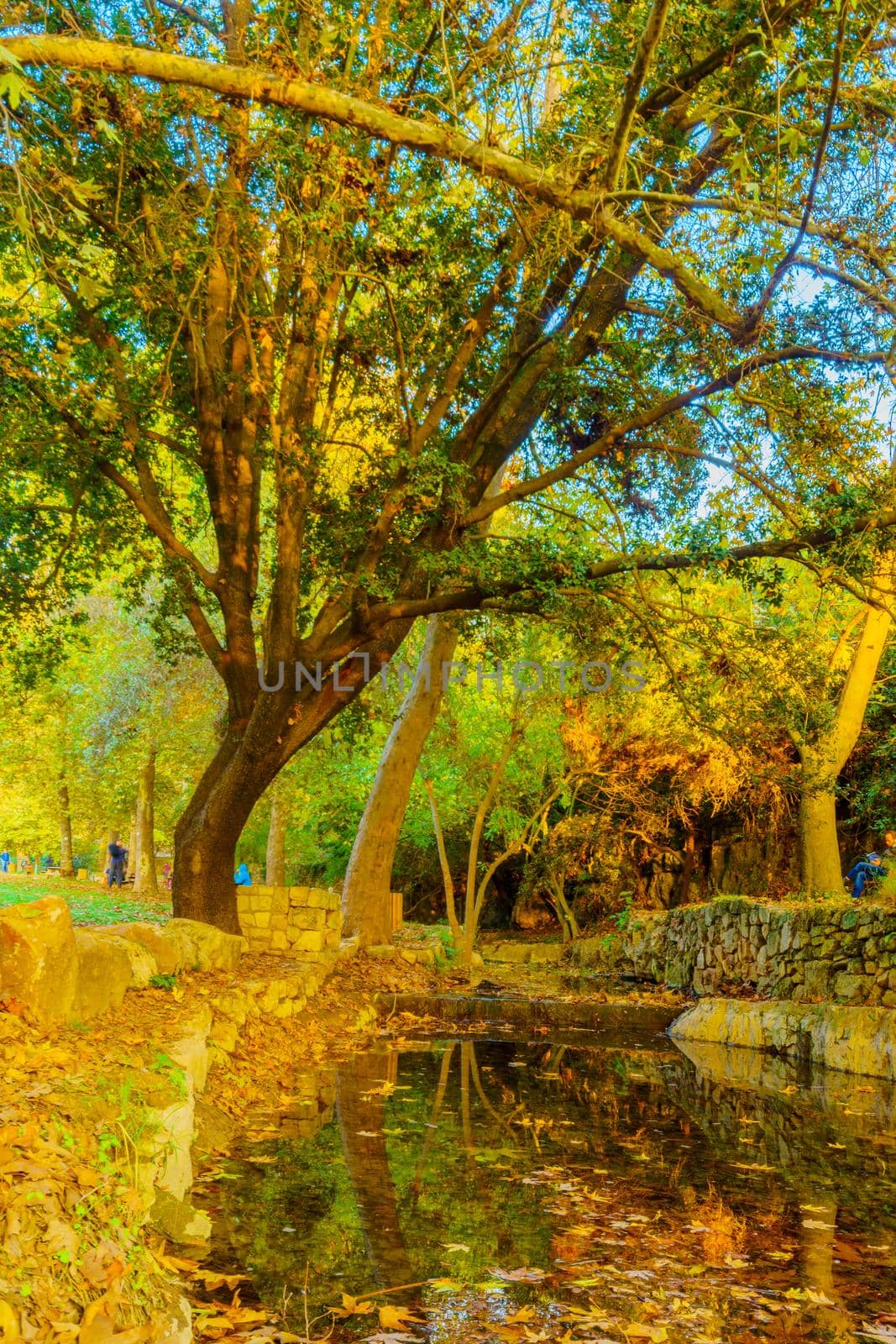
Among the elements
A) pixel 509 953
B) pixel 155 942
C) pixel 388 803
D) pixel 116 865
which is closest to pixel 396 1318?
pixel 155 942

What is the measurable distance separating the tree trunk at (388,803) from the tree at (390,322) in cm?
386

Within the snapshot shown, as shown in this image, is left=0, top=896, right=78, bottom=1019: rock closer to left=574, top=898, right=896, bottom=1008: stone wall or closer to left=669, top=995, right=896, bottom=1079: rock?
left=669, top=995, right=896, bottom=1079: rock

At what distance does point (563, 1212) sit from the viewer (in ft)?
14.8

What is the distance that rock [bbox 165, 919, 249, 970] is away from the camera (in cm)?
841

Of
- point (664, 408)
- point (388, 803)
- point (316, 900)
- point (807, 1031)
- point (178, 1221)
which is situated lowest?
point (807, 1031)

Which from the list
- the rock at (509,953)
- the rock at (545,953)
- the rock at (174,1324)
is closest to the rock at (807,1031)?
the rock at (174,1324)

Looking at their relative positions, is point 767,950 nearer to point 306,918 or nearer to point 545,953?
point 306,918

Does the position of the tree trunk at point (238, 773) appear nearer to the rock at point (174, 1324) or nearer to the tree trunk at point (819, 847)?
the rock at point (174, 1324)

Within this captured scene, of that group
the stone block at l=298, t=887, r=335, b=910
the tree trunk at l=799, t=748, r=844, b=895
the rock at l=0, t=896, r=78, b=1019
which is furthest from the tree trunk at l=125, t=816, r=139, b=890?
the rock at l=0, t=896, r=78, b=1019

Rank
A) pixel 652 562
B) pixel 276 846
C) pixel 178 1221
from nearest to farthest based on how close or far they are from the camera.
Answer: pixel 178 1221 < pixel 652 562 < pixel 276 846

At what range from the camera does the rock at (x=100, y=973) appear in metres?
5.42

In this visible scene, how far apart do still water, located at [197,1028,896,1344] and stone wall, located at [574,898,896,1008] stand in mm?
2456

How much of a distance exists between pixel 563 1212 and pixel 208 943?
16.3 feet

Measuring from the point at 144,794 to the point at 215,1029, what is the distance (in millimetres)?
17379
